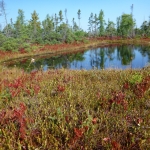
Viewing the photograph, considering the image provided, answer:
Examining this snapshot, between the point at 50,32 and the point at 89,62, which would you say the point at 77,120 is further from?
the point at 50,32

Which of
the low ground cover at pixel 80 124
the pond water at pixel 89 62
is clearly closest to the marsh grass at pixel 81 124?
the low ground cover at pixel 80 124

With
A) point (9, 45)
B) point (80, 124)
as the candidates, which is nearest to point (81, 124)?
point (80, 124)

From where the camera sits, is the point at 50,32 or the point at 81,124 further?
the point at 50,32

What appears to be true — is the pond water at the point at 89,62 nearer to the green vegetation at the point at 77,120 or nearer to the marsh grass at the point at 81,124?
the green vegetation at the point at 77,120

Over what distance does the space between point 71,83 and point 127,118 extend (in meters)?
3.08

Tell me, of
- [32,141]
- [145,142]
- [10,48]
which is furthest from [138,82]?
[10,48]

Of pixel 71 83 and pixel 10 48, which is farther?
pixel 10 48

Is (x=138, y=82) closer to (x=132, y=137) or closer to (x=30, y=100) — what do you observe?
(x=132, y=137)

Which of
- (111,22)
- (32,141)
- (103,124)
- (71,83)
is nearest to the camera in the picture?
(32,141)

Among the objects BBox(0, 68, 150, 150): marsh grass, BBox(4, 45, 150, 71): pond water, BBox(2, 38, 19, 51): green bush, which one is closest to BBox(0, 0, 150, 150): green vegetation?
BBox(0, 68, 150, 150): marsh grass

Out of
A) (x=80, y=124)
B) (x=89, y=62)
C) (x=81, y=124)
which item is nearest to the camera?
(x=81, y=124)

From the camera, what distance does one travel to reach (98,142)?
3012mm

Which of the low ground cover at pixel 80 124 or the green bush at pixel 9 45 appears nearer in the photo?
the low ground cover at pixel 80 124

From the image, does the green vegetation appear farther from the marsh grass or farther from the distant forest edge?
the distant forest edge
